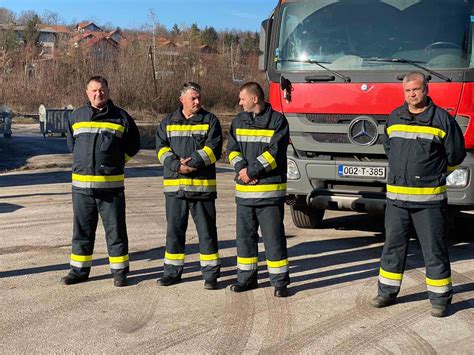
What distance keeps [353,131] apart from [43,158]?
37.6 feet

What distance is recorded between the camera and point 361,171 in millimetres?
6945

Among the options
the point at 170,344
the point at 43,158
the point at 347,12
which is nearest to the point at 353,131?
the point at 347,12

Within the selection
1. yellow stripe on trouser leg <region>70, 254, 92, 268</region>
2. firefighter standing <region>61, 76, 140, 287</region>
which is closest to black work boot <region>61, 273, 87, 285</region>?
firefighter standing <region>61, 76, 140, 287</region>

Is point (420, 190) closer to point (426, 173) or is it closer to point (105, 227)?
point (426, 173)

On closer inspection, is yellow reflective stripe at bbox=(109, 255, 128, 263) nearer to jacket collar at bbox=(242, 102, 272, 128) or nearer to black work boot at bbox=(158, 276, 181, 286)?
black work boot at bbox=(158, 276, 181, 286)

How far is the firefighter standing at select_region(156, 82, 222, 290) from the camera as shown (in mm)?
5684

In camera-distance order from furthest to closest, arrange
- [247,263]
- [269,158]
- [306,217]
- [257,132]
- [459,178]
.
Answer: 1. [306,217]
2. [459,178]
3. [247,263]
4. [257,132]
5. [269,158]

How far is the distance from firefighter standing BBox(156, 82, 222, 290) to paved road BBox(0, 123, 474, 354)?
0.27 meters

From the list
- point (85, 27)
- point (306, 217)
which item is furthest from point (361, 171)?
point (85, 27)

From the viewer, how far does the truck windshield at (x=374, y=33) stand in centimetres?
668

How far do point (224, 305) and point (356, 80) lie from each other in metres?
3.05

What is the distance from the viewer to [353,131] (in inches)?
276

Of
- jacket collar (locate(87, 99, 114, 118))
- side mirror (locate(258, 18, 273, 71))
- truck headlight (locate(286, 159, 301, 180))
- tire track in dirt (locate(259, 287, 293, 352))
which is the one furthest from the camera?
side mirror (locate(258, 18, 273, 71))

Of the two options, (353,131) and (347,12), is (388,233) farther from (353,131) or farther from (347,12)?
(347,12)
